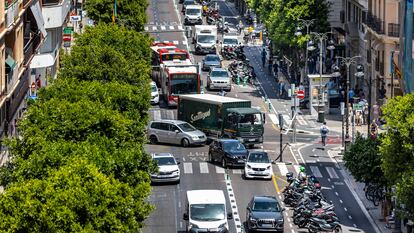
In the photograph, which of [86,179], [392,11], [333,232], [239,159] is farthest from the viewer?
[392,11]

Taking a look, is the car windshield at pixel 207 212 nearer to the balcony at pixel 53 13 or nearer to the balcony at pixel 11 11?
the balcony at pixel 11 11

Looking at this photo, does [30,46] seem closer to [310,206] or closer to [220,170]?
[220,170]

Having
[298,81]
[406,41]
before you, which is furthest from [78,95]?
[298,81]

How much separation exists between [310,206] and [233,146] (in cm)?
1543

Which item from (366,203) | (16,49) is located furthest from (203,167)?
(16,49)

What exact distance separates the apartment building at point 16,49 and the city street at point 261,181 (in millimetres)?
10270

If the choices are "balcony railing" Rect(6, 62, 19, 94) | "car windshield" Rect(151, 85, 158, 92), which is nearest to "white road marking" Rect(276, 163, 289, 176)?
"balcony railing" Rect(6, 62, 19, 94)

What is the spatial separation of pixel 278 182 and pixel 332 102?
31192 millimetres

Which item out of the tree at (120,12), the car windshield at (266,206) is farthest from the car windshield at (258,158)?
the tree at (120,12)

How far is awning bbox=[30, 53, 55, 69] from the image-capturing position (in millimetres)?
104812

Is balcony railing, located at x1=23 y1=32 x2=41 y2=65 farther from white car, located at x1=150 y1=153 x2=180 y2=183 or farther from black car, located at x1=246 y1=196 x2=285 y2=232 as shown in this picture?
black car, located at x1=246 y1=196 x2=285 y2=232

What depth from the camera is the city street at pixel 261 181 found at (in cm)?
7725

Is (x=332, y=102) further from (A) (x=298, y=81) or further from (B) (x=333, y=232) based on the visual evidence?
(B) (x=333, y=232)

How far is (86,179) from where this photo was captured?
171ft
